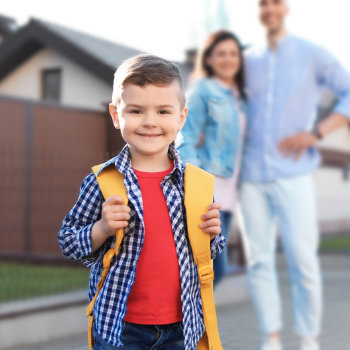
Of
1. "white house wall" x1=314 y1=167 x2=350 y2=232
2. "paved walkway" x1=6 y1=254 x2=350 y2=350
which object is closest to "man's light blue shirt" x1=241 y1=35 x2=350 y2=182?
"paved walkway" x1=6 y1=254 x2=350 y2=350

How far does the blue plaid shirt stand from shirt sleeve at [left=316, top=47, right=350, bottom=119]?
7.24ft

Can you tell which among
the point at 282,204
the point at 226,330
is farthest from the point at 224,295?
the point at 282,204

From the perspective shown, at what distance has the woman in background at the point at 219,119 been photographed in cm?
337

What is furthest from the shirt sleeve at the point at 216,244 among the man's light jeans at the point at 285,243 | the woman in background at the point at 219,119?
the man's light jeans at the point at 285,243

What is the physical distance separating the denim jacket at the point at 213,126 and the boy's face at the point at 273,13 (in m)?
0.67

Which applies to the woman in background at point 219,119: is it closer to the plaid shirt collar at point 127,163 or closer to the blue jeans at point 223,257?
the blue jeans at point 223,257

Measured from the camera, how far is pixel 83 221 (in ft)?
6.53

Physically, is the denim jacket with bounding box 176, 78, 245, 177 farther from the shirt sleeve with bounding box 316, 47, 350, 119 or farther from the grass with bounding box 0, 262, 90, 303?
the grass with bounding box 0, 262, 90, 303

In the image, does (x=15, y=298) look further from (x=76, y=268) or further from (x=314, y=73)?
(x=314, y=73)

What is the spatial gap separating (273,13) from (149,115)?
226 centimetres

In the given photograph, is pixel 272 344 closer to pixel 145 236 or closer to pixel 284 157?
pixel 284 157

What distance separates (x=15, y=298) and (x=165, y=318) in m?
3.73

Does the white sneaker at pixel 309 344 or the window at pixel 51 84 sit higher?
the window at pixel 51 84

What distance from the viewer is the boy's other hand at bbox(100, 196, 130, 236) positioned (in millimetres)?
1823
